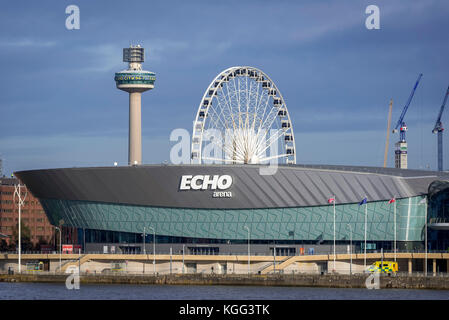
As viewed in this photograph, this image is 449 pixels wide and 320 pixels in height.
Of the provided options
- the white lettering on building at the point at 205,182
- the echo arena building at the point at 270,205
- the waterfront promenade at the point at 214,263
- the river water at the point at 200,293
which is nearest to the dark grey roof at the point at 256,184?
the echo arena building at the point at 270,205

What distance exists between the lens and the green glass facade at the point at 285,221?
192 m

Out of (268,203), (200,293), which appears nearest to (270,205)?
(268,203)

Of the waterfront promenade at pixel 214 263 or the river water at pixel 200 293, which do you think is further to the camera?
the waterfront promenade at pixel 214 263

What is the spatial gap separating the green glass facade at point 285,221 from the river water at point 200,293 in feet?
140

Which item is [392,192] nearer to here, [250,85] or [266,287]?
[250,85]

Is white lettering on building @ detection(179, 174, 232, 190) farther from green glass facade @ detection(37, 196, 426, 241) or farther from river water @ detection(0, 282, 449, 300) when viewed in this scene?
river water @ detection(0, 282, 449, 300)

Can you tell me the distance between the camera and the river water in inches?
5192

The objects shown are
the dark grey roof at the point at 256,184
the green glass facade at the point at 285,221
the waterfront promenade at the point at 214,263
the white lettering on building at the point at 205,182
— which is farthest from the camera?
the white lettering on building at the point at 205,182

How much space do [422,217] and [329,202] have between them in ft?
58.4

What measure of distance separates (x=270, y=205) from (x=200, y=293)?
56.8 meters

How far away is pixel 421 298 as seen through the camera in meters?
132

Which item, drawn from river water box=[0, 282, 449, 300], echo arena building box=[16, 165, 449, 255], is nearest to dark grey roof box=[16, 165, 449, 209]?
echo arena building box=[16, 165, 449, 255]

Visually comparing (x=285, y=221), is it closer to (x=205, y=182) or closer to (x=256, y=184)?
(x=256, y=184)

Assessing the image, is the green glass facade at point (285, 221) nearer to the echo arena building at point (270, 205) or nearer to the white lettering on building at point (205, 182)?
the echo arena building at point (270, 205)
